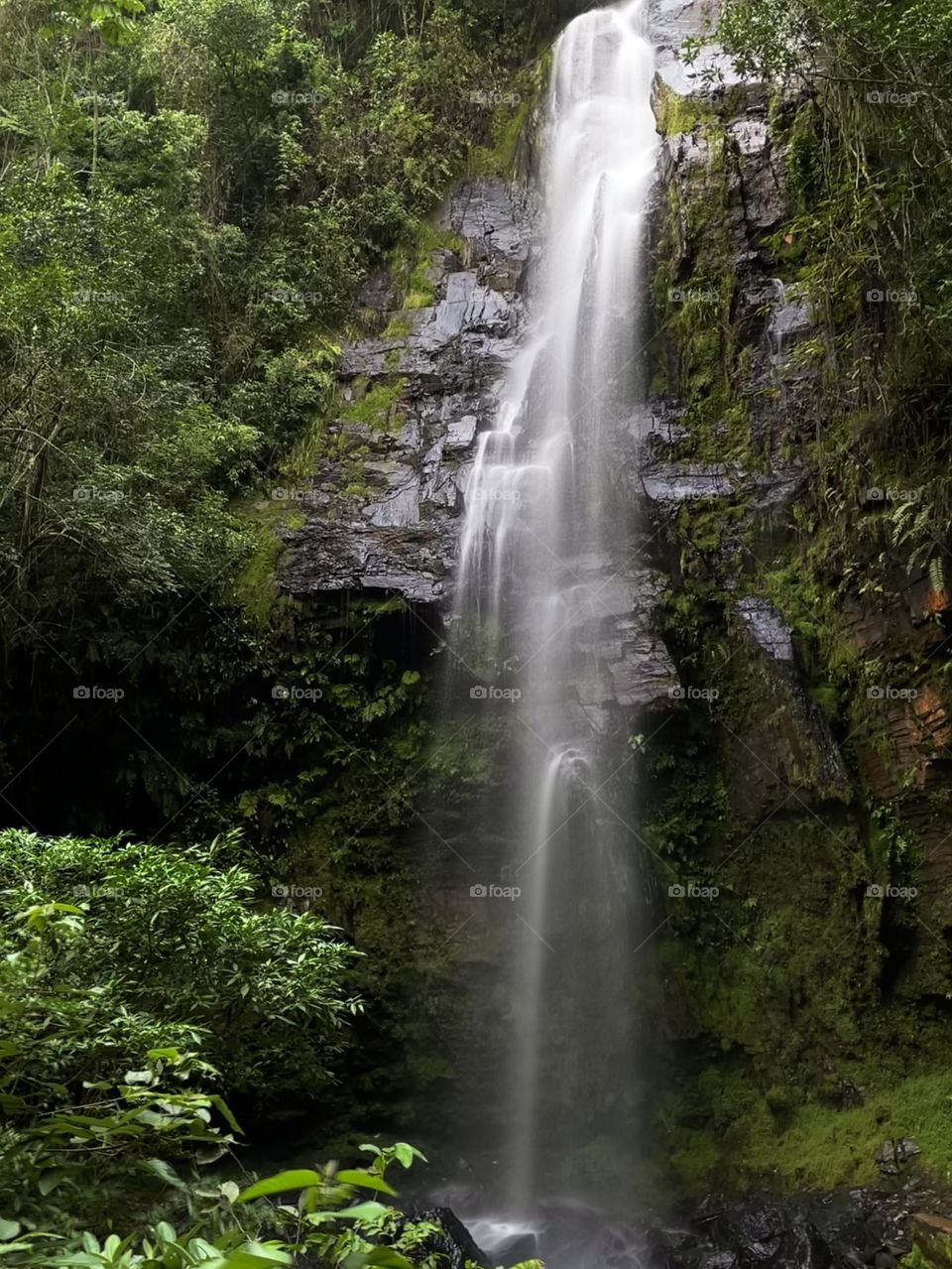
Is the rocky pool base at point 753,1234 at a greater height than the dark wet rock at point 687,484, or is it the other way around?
the dark wet rock at point 687,484

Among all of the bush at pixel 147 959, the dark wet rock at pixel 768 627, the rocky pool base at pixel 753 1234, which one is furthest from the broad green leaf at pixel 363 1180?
the dark wet rock at pixel 768 627

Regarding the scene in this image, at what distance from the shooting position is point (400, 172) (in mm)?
14477

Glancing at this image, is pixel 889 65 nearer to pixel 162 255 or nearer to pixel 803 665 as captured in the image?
pixel 803 665

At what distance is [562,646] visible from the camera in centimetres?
966

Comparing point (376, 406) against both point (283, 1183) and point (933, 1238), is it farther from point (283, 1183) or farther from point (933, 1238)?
point (283, 1183)

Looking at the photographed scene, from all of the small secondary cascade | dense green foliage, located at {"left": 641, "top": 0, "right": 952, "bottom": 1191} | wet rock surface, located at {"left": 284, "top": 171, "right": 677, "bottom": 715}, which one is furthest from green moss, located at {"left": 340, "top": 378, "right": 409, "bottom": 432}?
dense green foliage, located at {"left": 641, "top": 0, "right": 952, "bottom": 1191}

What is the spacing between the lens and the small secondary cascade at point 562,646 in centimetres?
876

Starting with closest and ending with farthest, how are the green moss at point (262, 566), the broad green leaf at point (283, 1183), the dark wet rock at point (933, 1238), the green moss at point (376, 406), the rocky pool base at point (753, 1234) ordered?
the broad green leaf at point (283, 1183) → the dark wet rock at point (933, 1238) → the rocky pool base at point (753, 1234) → the green moss at point (262, 566) → the green moss at point (376, 406)

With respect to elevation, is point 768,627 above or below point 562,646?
above

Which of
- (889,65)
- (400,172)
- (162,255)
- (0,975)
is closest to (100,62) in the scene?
(400,172)

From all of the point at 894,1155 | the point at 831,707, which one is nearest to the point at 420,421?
the point at 831,707

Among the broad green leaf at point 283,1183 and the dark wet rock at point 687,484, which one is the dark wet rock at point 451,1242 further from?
the dark wet rock at point 687,484

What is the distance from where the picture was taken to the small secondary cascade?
28.7 ft

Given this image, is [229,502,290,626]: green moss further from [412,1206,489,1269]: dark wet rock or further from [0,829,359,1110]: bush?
[412,1206,489,1269]: dark wet rock
